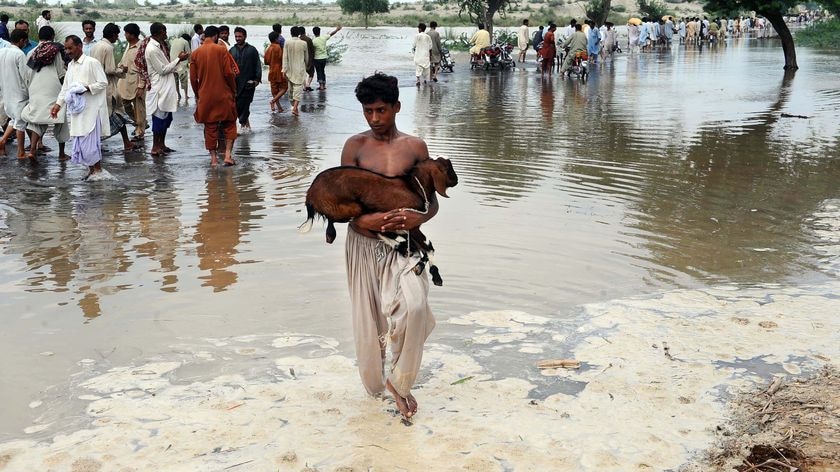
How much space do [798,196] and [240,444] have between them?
6.64m

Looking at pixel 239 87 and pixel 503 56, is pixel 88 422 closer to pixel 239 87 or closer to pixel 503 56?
pixel 239 87

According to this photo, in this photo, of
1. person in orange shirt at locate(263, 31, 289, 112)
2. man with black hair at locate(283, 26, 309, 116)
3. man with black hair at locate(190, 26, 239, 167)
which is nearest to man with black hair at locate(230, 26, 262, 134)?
person in orange shirt at locate(263, 31, 289, 112)

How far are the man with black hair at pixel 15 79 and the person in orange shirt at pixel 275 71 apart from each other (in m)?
5.29

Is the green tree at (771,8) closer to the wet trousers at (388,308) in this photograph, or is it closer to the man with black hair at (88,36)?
the man with black hair at (88,36)

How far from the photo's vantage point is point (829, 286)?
6.17 m

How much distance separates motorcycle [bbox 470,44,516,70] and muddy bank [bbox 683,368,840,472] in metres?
23.0

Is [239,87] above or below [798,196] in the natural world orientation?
above

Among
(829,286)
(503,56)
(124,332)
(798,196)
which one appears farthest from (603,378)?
(503,56)

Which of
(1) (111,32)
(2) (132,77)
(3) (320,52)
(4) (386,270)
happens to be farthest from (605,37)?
(4) (386,270)

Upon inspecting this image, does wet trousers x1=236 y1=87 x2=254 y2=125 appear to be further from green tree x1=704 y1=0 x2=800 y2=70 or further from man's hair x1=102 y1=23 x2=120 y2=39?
green tree x1=704 y1=0 x2=800 y2=70

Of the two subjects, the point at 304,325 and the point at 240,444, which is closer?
the point at 240,444

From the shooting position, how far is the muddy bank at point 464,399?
3941mm

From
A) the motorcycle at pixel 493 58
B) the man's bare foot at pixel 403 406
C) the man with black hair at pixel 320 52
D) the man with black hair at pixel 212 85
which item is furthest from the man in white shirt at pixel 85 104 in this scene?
the motorcycle at pixel 493 58

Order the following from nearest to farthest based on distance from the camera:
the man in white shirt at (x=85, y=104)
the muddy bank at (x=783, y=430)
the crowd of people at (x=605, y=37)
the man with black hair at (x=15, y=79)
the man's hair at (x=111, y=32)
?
the muddy bank at (x=783, y=430), the man in white shirt at (x=85, y=104), the man with black hair at (x=15, y=79), the man's hair at (x=111, y=32), the crowd of people at (x=605, y=37)
